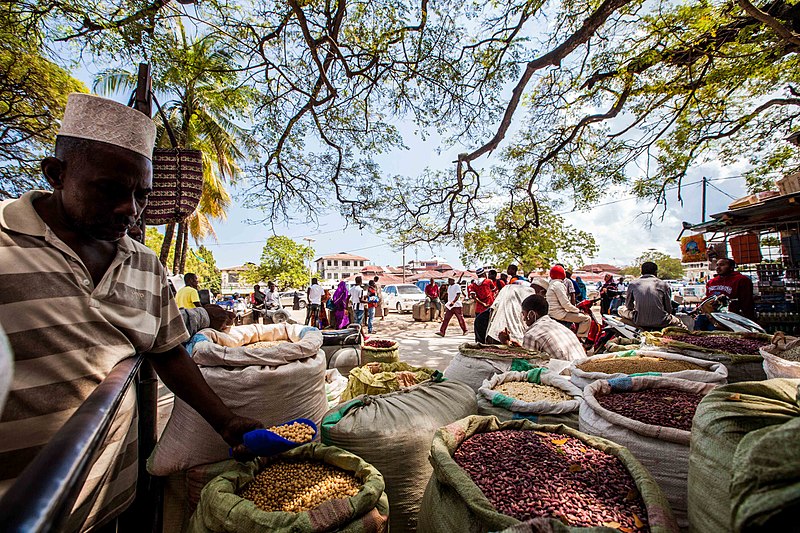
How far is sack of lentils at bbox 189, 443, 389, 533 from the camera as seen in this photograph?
120cm

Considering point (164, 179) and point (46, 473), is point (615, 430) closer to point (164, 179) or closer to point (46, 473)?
point (46, 473)

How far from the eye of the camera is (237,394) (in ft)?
5.94

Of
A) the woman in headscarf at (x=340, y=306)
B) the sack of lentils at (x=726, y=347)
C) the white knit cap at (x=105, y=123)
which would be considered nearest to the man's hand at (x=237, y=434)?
the white knit cap at (x=105, y=123)

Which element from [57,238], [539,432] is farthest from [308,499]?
[57,238]

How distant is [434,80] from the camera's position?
20.2ft

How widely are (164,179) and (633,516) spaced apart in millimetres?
3805

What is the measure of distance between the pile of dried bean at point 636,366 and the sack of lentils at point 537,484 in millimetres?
985

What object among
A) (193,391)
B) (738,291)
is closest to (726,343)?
(738,291)

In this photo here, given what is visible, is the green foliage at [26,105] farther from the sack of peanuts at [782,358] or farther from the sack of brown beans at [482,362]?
the sack of peanuts at [782,358]

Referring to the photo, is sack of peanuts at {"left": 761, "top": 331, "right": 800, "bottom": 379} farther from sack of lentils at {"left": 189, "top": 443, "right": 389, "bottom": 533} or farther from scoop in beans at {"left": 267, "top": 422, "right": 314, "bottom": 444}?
scoop in beans at {"left": 267, "top": 422, "right": 314, "bottom": 444}

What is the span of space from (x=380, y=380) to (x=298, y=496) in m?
1.26

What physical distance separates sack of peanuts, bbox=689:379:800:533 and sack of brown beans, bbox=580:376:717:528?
0.34m

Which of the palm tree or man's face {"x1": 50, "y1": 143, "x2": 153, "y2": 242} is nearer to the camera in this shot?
man's face {"x1": 50, "y1": 143, "x2": 153, "y2": 242}

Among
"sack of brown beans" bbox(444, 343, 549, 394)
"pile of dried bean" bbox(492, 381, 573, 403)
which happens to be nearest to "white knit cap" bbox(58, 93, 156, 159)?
"pile of dried bean" bbox(492, 381, 573, 403)
